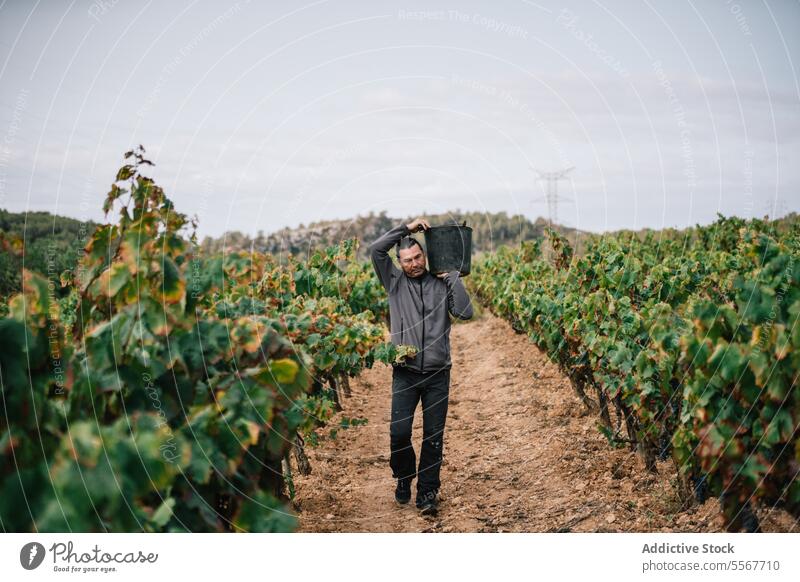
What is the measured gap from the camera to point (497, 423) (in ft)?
30.5

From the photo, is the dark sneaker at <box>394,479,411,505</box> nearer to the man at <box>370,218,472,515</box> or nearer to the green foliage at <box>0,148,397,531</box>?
the man at <box>370,218,472,515</box>

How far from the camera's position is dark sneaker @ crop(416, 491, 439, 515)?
597 centimetres

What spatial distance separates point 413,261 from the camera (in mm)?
5902

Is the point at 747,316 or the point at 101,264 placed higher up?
the point at 101,264

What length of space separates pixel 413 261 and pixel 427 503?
2.11 metres

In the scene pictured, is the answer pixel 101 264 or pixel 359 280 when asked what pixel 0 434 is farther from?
pixel 359 280

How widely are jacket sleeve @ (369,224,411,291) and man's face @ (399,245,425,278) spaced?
0.40 ft

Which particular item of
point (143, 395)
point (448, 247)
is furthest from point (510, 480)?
point (143, 395)

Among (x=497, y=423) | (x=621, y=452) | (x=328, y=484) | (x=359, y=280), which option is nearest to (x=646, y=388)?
(x=621, y=452)

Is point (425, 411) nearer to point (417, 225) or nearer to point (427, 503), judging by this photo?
point (427, 503)

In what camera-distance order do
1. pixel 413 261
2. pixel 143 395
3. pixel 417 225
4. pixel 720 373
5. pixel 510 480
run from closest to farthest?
pixel 143 395 → pixel 720 373 → pixel 417 225 → pixel 413 261 → pixel 510 480

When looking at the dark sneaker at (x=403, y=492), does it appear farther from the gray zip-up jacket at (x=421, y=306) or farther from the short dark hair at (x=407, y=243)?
the short dark hair at (x=407, y=243)

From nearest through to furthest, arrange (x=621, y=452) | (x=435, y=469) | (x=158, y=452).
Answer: (x=158, y=452), (x=435, y=469), (x=621, y=452)
